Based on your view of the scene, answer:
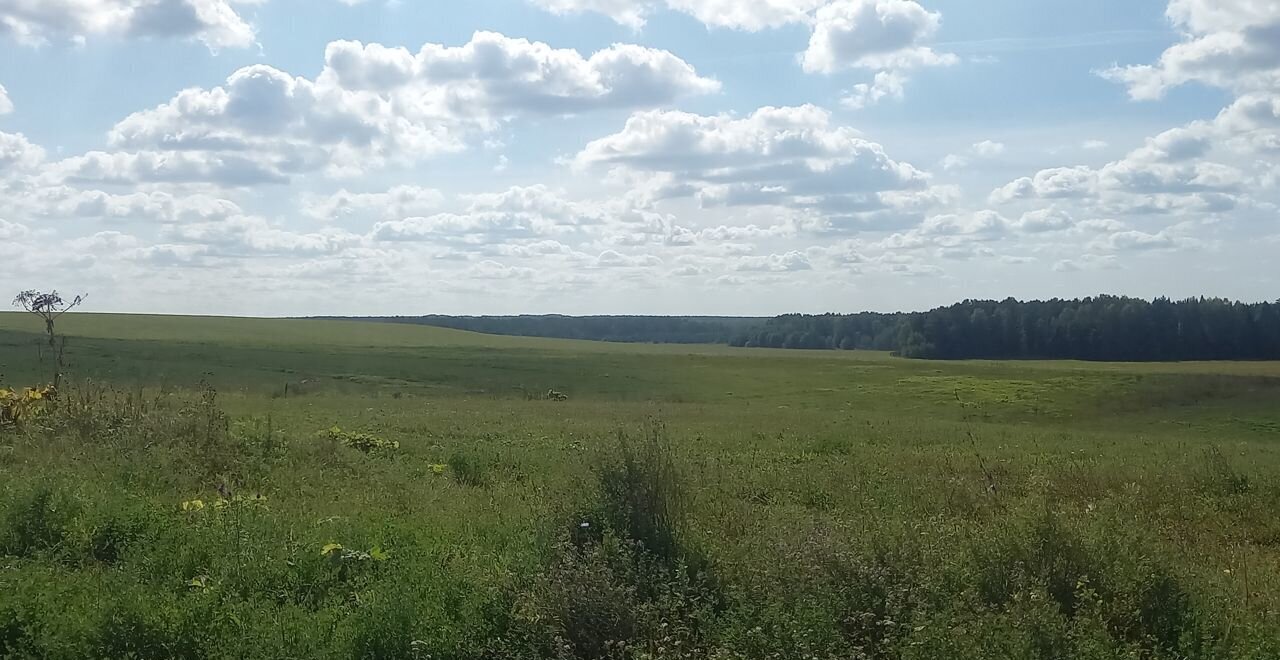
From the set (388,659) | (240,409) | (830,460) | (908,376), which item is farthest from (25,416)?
(908,376)

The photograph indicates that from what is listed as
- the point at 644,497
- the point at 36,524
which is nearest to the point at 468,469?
the point at 36,524

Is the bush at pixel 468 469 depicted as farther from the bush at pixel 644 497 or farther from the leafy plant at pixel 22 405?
the leafy plant at pixel 22 405

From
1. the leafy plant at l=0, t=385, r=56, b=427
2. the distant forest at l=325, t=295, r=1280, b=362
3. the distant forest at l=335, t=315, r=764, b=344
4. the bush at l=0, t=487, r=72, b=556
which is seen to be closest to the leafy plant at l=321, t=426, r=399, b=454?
the leafy plant at l=0, t=385, r=56, b=427

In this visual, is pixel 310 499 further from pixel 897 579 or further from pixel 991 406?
pixel 991 406

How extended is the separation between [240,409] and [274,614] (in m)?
16.5

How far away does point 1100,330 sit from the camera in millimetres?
96625

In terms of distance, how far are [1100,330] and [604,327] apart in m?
101

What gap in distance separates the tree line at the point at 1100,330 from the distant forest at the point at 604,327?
2566 inches

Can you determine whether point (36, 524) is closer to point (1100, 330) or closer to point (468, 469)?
point (468, 469)

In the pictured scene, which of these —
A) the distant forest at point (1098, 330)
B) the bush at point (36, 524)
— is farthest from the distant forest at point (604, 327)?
the bush at point (36, 524)

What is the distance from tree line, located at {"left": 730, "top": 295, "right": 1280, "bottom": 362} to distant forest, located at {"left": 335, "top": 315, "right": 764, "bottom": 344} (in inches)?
2566

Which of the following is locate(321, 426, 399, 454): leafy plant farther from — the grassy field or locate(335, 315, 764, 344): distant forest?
locate(335, 315, 764, 344): distant forest

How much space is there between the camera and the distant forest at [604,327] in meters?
173

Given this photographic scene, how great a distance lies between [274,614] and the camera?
24.0ft
